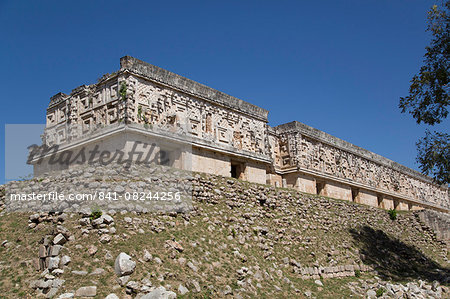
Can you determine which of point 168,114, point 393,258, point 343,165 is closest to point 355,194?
point 343,165

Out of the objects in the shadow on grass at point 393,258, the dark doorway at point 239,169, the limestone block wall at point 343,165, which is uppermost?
the limestone block wall at point 343,165

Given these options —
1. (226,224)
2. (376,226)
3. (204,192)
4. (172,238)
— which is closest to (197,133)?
(204,192)

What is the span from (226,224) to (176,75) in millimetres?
5718

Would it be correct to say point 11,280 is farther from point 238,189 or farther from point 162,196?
point 238,189

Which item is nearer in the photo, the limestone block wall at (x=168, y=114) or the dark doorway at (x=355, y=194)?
the limestone block wall at (x=168, y=114)

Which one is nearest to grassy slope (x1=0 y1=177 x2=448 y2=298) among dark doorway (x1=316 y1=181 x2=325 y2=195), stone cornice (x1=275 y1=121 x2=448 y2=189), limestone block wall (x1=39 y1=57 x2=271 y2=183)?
limestone block wall (x1=39 y1=57 x2=271 y2=183)

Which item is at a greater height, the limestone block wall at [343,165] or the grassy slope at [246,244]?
the limestone block wall at [343,165]

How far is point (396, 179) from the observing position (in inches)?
1085

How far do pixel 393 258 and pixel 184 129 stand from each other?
30.8 ft

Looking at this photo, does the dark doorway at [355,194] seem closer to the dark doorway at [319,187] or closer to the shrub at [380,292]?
the dark doorway at [319,187]

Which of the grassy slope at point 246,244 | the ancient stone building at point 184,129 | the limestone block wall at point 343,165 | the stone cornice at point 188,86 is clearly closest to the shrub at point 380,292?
the grassy slope at point 246,244

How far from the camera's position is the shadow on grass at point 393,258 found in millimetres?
14023

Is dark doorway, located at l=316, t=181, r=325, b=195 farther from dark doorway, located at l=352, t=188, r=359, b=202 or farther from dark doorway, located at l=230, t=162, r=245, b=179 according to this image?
dark doorway, located at l=230, t=162, r=245, b=179

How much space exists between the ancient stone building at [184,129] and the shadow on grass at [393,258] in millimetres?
4029
